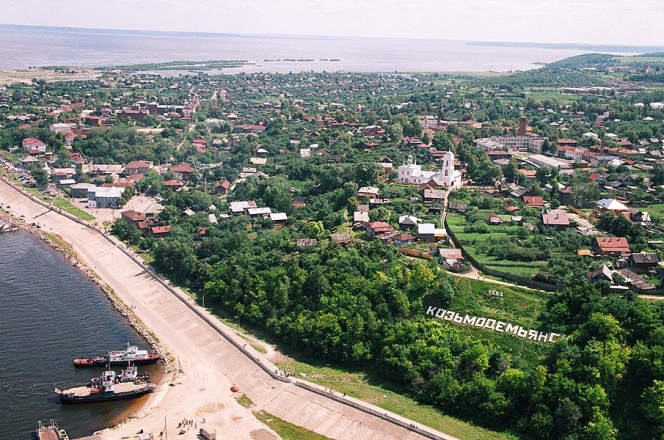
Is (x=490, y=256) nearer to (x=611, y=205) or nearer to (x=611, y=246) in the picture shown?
(x=611, y=246)

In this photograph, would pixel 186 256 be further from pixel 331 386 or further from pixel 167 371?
pixel 331 386

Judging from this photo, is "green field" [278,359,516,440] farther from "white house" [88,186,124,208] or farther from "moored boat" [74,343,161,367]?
"white house" [88,186,124,208]

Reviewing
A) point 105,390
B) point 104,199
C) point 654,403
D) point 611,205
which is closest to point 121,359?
point 105,390

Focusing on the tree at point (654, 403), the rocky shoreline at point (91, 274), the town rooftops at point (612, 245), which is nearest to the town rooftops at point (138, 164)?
the rocky shoreline at point (91, 274)

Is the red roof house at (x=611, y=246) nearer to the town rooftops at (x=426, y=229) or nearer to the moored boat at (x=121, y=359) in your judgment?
the town rooftops at (x=426, y=229)

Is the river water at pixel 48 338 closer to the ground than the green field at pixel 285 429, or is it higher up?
higher up

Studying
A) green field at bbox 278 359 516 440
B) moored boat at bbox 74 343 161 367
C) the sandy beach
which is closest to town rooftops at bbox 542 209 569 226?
green field at bbox 278 359 516 440
